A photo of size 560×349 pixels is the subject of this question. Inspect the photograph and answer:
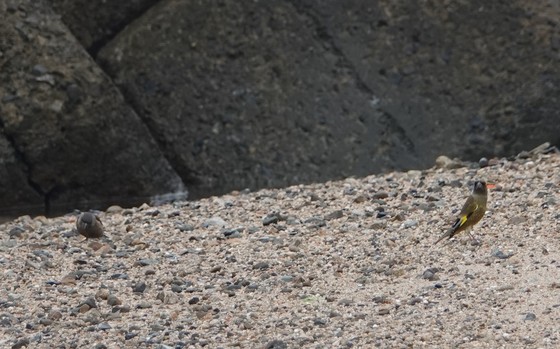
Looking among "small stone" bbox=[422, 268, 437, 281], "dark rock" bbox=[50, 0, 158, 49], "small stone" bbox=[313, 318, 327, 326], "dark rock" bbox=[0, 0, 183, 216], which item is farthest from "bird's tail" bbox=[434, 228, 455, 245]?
"dark rock" bbox=[50, 0, 158, 49]

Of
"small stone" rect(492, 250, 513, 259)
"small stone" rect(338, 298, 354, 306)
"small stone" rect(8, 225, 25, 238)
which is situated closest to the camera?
"small stone" rect(338, 298, 354, 306)

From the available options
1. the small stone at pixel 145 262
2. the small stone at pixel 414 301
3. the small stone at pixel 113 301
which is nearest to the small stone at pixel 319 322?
the small stone at pixel 414 301

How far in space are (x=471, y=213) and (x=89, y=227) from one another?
210cm

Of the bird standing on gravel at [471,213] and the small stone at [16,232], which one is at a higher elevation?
the small stone at [16,232]

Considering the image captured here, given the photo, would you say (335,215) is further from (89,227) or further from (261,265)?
(89,227)

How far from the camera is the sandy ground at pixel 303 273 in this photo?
17.8 feet

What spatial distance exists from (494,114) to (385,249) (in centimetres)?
413

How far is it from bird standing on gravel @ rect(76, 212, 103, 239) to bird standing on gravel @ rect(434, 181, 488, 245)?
1.87 m

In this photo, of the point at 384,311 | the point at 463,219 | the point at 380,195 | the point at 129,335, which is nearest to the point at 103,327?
the point at 129,335

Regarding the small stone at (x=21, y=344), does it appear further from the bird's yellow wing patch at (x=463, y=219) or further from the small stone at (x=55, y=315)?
the bird's yellow wing patch at (x=463, y=219)

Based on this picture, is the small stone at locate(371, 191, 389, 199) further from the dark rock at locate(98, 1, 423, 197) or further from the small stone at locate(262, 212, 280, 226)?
the dark rock at locate(98, 1, 423, 197)

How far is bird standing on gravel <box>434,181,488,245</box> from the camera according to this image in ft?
20.9

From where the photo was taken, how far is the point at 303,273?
629cm

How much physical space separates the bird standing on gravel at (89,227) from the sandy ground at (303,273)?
0.05m
